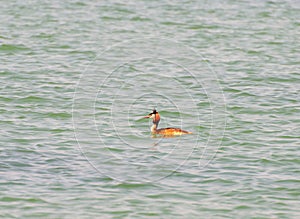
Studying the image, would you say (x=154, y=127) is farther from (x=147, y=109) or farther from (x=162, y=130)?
(x=147, y=109)

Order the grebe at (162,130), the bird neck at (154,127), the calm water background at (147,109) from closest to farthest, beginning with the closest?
the calm water background at (147,109), the grebe at (162,130), the bird neck at (154,127)

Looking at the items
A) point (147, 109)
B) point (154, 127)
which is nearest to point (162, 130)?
point (154, 127)

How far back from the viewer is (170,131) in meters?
12.9

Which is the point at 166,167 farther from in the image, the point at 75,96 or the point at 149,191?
the point at 75,96

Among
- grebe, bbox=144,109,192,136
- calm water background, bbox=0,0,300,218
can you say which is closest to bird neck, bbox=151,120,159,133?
grebe, bbox=144,109,192,136

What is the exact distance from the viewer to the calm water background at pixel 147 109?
10133 mm

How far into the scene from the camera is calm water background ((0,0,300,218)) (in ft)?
33.2

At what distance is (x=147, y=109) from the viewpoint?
47.8ft

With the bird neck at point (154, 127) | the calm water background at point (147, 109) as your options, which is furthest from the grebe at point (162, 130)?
the calm water background at point (147, 109)

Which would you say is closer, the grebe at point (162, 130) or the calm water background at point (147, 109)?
the calm water background at point (147, 109)

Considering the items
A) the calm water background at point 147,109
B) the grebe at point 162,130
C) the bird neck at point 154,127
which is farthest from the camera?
the bird neck at point 154,127

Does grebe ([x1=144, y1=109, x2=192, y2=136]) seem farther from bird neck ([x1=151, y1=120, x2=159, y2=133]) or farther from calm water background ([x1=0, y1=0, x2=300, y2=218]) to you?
calm water background ([x1=0, y1=0, x2=300, y2=218])

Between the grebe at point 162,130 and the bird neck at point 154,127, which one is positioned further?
the bird neck at point 154,127

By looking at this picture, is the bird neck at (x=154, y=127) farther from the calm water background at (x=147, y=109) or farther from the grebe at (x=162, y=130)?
the calm water background at (x=147, y=109)
